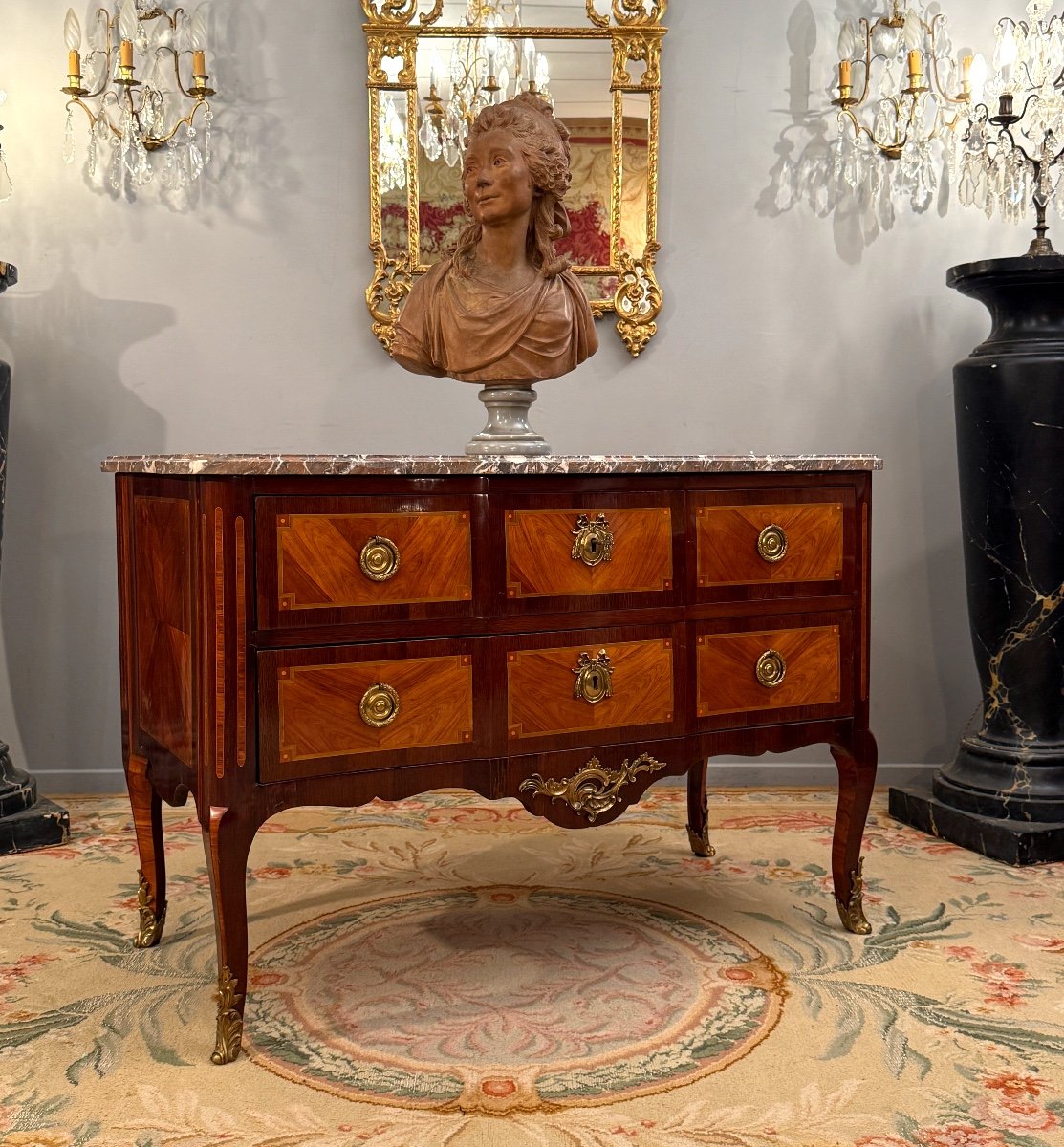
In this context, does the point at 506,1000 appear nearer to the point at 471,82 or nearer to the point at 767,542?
the point at 767,542

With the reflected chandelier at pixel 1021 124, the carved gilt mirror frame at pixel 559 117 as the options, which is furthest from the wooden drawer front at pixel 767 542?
the carved gilt mirror frame at pixel 559 117

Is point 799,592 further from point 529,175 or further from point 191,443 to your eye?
point 191,443

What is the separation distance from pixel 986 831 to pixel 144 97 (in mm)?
3286

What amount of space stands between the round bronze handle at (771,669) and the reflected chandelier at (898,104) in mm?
2009

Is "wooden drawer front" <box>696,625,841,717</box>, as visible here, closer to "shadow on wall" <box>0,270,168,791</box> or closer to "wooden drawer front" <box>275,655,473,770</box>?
"wooden drawer front" <box>275,655,473,770</box>

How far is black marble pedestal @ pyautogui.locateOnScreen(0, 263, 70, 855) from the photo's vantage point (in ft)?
10.7

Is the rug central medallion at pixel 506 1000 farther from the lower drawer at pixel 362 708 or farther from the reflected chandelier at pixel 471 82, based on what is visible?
the reflected chandelier at pixel 471 82

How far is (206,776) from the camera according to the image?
6.81 feet

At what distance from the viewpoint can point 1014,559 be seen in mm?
3338

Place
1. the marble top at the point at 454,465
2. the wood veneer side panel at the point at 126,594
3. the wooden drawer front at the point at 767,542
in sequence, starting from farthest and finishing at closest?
the wood veneer side panel at the point at 126,594 → the wooden drawer front at the point at 767,542 → the marble top at the point at 454,465

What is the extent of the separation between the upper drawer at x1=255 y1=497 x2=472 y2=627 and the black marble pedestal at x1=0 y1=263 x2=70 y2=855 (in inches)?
62.8

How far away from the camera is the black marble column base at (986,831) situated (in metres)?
3.17

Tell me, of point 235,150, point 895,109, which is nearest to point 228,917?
point 235,150

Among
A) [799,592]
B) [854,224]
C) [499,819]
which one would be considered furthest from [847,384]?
[499,819]
